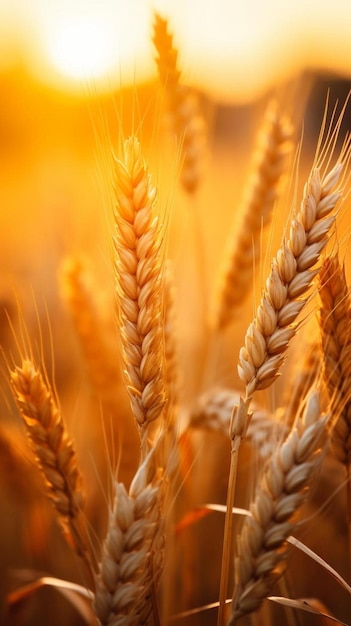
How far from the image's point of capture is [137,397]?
85cm

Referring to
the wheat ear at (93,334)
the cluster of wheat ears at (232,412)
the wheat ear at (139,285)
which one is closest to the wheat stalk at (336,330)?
the cluster of wheat ears at (232,412)

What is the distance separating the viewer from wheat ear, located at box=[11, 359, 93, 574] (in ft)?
3.06

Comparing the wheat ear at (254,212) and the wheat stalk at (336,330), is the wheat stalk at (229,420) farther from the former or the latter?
the wheat ear at (254,212)

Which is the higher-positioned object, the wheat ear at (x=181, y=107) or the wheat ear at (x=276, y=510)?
the wheat ear at (x=181, y=107)

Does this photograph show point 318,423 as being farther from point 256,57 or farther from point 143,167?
point 256,57

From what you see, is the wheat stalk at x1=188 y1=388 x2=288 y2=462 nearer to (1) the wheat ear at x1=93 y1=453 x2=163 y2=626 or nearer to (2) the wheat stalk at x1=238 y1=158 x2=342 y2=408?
(2) the wheat stalk at x1=238 y1=158 x2=342 y2=408

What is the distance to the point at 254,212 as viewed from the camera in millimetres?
1469

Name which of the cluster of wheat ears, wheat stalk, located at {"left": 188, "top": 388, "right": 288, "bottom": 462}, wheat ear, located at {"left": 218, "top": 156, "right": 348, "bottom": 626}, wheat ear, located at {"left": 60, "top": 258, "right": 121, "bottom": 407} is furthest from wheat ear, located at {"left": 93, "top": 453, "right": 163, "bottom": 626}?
wheat ear, located at {"left": 60, "top": 258, "right": 121, "bottom": 407}

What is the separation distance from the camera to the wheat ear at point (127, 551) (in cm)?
77

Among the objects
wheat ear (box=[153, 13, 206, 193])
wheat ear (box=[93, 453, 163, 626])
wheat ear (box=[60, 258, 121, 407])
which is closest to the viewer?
wheat ear (box=[93, 453, 163, 626])

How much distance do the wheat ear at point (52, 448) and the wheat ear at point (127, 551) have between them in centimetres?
18

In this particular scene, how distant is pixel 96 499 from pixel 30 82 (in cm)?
440

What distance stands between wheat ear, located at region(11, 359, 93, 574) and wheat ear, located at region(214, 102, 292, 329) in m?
0.74

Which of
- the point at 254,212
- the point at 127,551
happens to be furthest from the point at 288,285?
the point at 254,212
